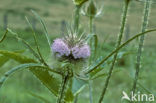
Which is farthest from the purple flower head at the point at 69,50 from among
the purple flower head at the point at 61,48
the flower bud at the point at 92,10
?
the flower bud at the point at 92,10

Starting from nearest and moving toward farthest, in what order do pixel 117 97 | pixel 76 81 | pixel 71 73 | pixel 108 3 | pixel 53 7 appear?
1. pixel 71 73
2. pixel 76 81
3. pixel 117 97
4. pixel 53 7
5. pixel 108 3

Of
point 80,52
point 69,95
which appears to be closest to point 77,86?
point 69,95

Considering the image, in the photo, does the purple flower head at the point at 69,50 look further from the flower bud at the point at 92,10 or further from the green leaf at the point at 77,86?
the flower bud at the point at 92,10

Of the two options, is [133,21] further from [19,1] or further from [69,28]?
[69,28]

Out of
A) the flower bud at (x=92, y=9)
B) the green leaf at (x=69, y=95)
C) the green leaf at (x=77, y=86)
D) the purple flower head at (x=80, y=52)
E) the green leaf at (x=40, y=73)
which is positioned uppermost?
the purple flower head at (x=80, y=52)

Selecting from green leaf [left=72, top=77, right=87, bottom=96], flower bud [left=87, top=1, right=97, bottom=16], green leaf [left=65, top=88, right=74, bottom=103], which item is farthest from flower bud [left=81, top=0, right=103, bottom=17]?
green leaf [left=65, top=88, right=74, bottom=103]

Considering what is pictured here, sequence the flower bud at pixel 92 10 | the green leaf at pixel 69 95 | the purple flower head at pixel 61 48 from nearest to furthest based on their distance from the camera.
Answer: the purple flower head at pixel 61 48 < the green leaf at pixel 69 95 < the flower bud at pixel 92 10

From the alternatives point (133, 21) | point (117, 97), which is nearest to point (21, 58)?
point (117, 97)

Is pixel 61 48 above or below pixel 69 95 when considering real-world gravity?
above

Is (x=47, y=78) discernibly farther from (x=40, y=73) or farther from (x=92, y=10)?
(x=92, y=10)

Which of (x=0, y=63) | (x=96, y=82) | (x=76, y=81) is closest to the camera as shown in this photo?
(x=0, y=63)

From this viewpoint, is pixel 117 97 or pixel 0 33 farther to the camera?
pixel 117 97
